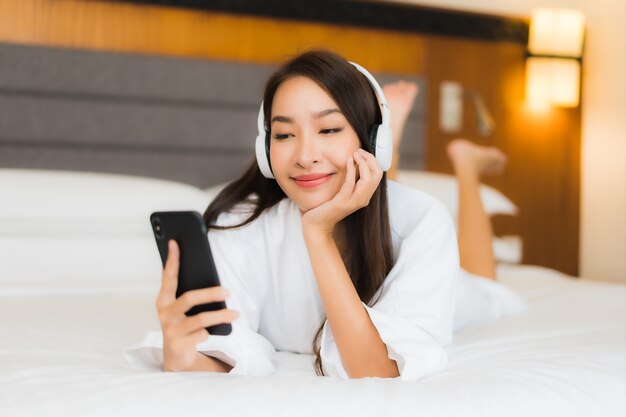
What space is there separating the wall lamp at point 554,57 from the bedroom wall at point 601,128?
66 mm

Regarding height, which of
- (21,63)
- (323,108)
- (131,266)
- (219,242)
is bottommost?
(131,266)

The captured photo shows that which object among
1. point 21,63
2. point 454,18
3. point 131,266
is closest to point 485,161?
point 454,18

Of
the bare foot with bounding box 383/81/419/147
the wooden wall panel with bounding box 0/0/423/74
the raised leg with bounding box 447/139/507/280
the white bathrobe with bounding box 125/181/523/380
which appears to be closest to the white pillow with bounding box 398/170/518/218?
the raised leg with bounding box 447/139/507/280

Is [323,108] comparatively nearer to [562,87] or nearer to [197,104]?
[197,104]

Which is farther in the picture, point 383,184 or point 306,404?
point 383,184

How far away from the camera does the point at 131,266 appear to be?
1.77m

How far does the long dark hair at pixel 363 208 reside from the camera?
3.42ft

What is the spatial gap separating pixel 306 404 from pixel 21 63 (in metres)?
1.73

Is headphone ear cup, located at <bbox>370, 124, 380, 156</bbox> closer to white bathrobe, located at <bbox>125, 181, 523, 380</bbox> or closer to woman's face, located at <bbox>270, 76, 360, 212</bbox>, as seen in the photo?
woman's face, located at <bbox>270, 76, 360, 212</bbox>

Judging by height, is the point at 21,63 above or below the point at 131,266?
above

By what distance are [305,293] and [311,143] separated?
10.8 inches

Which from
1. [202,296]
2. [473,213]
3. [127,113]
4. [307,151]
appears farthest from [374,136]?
[127,113]

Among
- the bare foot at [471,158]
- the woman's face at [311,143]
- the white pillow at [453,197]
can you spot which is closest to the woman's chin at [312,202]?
the woman's face at [311,143]

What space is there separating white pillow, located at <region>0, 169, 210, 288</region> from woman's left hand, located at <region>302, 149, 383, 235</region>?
0.89 meters
